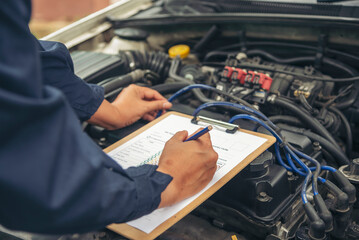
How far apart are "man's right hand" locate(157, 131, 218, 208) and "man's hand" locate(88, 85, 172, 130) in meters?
0.39

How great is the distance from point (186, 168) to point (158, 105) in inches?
18.6

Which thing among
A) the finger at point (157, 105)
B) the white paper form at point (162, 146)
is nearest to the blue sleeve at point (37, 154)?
the white paper form at point (162, 146)

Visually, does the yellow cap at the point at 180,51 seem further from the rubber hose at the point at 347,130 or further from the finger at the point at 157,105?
the rubber hose at the point at 347,130

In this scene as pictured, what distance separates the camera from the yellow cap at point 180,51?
1.63 m

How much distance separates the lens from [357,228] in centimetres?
93

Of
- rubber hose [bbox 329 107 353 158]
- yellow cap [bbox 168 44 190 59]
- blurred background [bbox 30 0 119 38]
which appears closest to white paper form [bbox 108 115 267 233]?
rubber hose [bbox 329 107 353 158]

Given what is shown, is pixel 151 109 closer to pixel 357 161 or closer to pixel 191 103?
pixel 191 103

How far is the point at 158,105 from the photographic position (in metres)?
1.23

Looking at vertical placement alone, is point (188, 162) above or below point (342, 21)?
below

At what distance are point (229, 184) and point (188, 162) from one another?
0.20m

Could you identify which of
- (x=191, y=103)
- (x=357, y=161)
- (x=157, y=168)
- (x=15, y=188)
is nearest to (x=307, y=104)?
(x=357, y=161)

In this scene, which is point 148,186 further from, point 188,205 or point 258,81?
point 258,81

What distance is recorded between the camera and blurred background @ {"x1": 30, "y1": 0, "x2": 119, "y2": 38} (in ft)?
21.5

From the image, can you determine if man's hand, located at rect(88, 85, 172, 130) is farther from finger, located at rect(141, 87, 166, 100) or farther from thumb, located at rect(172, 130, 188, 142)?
thumb, located at rect(172, 130, 188, 142)
